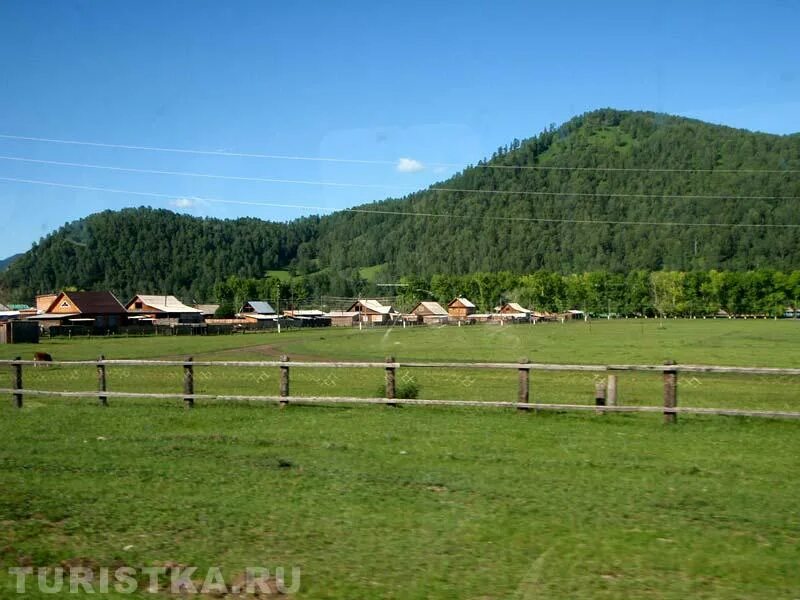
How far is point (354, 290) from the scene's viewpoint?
6629 inches

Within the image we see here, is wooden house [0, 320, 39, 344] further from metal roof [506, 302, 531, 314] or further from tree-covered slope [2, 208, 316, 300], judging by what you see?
metal roof [506, 302, 531, 314]

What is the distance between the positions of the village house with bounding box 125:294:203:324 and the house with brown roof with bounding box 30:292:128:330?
16307 millimetres

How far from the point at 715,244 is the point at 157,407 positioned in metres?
183

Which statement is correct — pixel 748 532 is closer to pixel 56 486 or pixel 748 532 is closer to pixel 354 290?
pixel 56 486

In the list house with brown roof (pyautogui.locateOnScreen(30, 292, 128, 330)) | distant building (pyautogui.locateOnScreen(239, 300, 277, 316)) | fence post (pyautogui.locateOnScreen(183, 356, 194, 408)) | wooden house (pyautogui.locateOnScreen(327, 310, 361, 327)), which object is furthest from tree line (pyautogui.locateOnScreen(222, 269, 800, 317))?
fence post (pyautogui.locateOnScreen(183, 356, 194, 408))

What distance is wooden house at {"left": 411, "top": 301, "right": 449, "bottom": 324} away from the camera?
114m

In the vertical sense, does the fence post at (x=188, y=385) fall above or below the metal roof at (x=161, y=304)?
below

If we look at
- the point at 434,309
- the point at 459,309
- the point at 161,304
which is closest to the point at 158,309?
the point at 161,304

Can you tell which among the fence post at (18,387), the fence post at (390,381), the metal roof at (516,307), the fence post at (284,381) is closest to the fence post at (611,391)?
the fence post at (390,381)

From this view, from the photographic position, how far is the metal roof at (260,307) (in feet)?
526

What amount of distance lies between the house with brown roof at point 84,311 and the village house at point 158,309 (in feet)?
53.5

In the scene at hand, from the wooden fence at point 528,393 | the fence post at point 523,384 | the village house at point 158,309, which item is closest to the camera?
the wooden fence at point 528,393

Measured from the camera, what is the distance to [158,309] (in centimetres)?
→ 12912

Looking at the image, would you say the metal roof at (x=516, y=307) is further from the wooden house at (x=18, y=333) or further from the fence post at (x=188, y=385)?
the fence post at (x=188, y=385)
